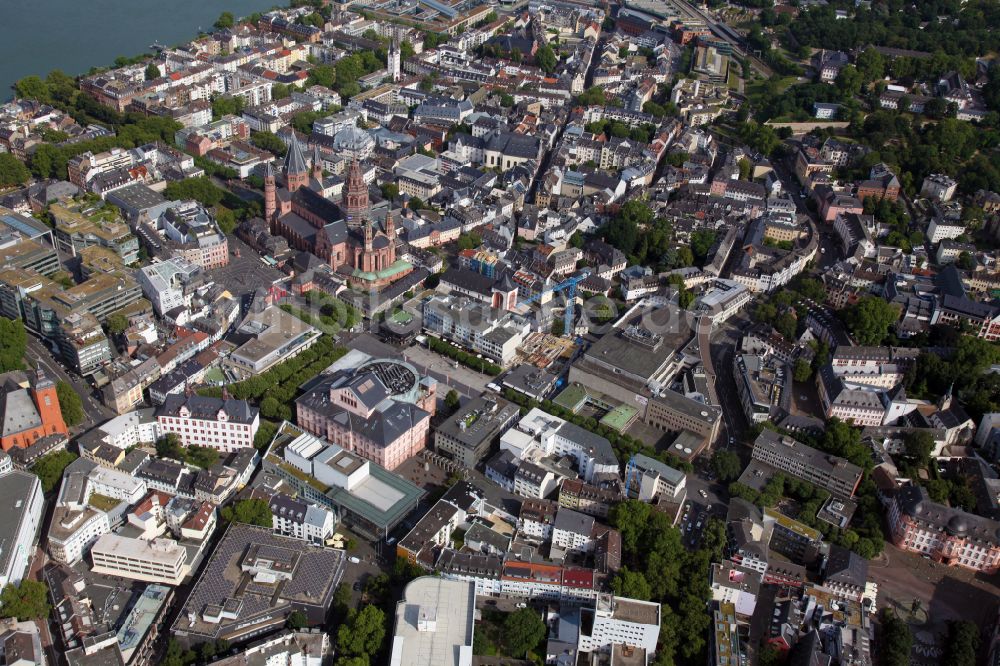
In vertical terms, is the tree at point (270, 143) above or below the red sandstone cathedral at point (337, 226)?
below

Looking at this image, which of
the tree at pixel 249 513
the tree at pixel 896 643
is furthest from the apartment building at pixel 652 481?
the tree at pixel 249 513

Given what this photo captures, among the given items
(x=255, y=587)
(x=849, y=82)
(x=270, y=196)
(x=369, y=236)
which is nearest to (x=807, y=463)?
(x=255, y=587)

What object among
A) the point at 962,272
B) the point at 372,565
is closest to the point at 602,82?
the point at 962,272

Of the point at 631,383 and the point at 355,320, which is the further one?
the point at 355,320

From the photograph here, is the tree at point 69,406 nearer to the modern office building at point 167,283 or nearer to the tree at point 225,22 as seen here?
the modern office building at point 167,283

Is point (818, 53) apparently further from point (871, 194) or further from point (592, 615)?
point (592, 615)

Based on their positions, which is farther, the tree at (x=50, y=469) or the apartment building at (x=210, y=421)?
the apartment building at (x=210, y=421)

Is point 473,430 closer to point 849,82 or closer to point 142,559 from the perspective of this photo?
point 142,559
